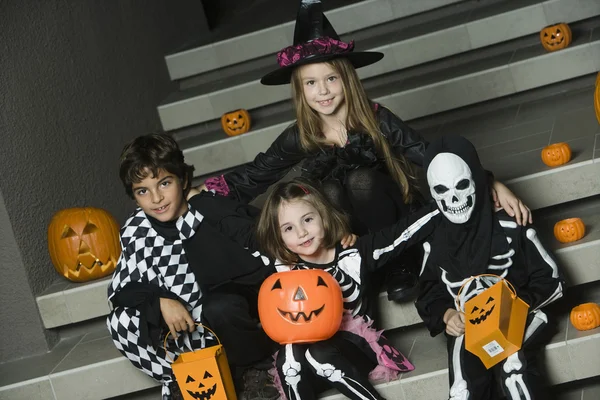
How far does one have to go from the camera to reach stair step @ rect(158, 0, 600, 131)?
5.04 m

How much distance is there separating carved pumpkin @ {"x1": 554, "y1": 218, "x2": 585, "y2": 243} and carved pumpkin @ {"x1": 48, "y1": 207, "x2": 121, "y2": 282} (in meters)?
1.97

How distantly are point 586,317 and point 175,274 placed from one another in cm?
154

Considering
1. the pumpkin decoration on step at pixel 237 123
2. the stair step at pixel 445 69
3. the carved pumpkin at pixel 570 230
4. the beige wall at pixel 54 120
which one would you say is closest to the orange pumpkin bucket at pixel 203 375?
the beige wall at pixel 54 120

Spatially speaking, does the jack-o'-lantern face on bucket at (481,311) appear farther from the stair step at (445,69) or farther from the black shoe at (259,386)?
the stair step at (445,69)

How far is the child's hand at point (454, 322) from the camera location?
3.05 m

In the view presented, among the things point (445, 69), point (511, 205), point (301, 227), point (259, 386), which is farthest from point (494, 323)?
point (445, 69)

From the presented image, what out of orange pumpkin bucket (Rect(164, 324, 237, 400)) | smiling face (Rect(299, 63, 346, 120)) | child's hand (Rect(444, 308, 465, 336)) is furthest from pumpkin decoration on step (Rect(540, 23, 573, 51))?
orange pumpkin bucket (Rect(164, 324, 237, 400))

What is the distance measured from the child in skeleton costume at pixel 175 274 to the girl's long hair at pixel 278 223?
139 millimetres

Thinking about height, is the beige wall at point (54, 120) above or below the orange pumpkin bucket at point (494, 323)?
above

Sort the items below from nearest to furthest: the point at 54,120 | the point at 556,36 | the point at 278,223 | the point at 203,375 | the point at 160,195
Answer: the point at 203,375, the point at 278,223, the point at 160,195, the point at 54,120, the point at 556,36

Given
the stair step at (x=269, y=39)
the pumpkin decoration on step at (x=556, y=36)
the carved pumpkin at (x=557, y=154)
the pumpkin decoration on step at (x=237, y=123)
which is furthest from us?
the stair step at (x=269, y=39)

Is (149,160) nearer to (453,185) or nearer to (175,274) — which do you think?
(175,274)

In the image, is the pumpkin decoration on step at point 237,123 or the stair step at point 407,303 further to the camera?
the pumpkin decoration on step at point 237,123

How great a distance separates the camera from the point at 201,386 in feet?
10.2
